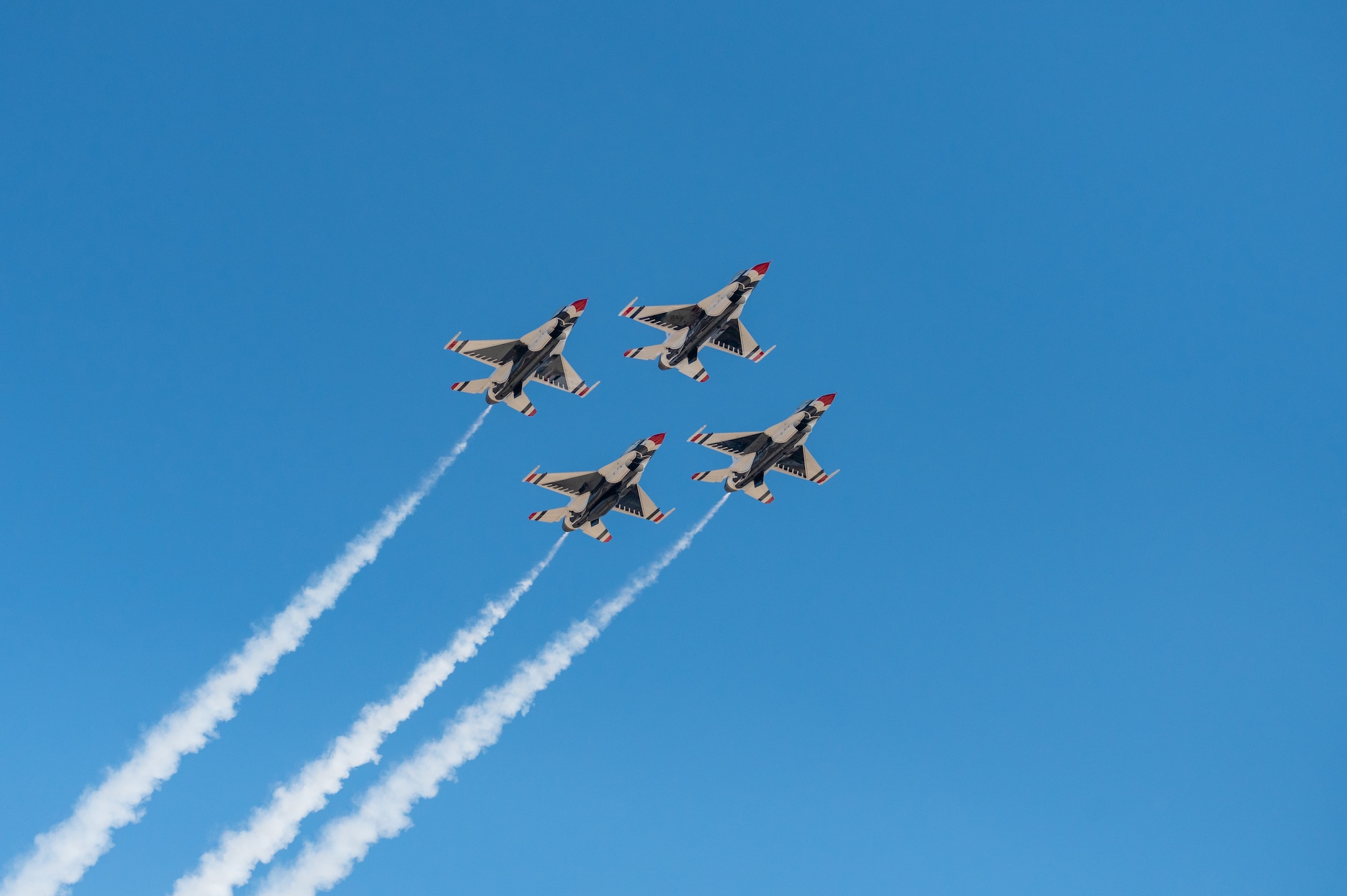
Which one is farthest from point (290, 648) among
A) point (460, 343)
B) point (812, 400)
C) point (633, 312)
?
point (812, 400)

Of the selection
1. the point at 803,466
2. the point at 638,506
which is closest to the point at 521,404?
the point at 638,506

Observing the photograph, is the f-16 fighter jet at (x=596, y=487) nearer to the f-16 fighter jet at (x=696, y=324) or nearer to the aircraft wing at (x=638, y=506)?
the aircraft wing at (x=638, y=506)

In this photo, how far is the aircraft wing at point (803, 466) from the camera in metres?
87.7

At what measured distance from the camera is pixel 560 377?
84812 mm

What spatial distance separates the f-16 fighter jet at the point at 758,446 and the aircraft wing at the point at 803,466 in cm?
33

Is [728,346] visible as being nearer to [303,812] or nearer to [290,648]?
[290,648]

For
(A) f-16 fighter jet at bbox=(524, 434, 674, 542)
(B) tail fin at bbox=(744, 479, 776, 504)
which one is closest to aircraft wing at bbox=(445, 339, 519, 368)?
(A) f-16 fighter jet at bbox=(524, 434, 674, 542)

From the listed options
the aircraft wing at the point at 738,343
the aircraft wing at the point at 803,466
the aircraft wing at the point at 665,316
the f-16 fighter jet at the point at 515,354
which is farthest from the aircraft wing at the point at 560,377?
the aircraft wing at the point at 803,466

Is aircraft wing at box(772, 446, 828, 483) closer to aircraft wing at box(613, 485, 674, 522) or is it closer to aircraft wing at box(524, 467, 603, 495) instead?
aircraft wing at box(613, 485, 674, 522)

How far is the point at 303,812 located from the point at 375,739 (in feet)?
22.1

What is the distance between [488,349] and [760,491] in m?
25.0

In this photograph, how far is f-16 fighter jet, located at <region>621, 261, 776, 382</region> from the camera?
8456cm

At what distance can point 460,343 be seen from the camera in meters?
81.7

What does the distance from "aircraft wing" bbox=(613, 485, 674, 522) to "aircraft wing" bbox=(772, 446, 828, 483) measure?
11031 millimetres
